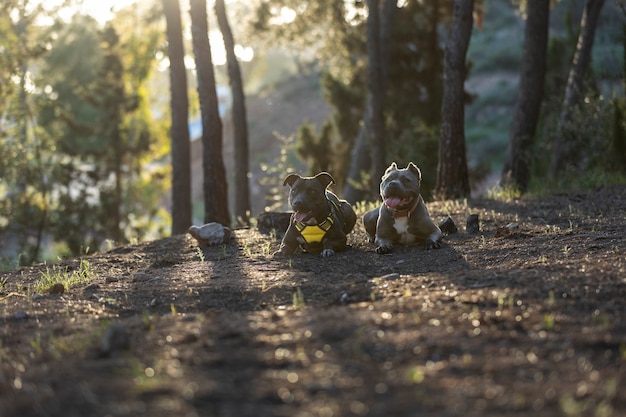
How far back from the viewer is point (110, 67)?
33031mm

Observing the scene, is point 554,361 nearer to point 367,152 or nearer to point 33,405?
point 33,405

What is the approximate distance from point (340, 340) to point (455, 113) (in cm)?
1068

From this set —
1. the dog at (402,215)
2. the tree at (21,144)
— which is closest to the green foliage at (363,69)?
the tree at (21,144)

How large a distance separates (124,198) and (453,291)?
105ft

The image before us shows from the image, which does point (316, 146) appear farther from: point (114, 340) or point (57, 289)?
point (114, 340)

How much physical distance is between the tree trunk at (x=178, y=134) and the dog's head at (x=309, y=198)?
9497 mm

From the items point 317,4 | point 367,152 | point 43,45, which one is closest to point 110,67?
point 43,45

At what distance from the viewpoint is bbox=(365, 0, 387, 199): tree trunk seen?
62.8 feet

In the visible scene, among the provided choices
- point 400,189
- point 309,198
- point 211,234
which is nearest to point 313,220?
point 309,198

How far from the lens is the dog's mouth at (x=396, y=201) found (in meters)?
9.05

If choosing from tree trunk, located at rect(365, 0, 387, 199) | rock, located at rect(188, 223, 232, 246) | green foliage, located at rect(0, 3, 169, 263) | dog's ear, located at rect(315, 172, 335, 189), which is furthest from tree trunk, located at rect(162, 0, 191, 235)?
dog's ear, located at rect(315, 172, 335, 189)

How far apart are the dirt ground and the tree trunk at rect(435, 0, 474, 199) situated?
6.44 m

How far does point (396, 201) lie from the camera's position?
9.05 m

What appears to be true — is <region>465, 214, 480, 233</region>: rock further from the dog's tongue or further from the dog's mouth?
the dog's tongue
